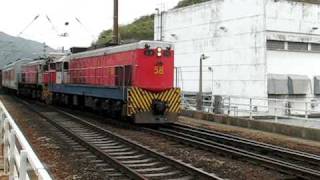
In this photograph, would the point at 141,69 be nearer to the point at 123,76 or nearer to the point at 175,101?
the point at 123,76

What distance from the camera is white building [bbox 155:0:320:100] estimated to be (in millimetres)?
39781

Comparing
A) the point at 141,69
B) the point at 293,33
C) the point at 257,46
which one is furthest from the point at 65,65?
the point at 293,33

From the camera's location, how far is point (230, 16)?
1671 inches

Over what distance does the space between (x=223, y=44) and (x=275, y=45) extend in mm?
4420

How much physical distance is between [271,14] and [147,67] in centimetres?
2195

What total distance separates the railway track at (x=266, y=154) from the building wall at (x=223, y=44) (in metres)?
22.3

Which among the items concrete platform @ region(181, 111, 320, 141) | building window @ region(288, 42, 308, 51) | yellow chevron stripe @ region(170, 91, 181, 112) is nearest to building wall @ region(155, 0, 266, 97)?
building window @ region(288, 42, 308, 51)

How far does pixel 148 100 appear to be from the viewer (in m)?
19.8

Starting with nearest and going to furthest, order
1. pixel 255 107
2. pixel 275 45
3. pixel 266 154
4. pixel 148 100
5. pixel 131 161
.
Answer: pixel 131 161, pixel 266 154, pixel 148 100, pixel 255 107, pixel 275 45

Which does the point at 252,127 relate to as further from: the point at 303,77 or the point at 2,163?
the point at 303,77

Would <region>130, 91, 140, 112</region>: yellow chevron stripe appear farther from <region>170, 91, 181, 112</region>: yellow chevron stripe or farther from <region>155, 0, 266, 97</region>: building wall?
<region>155, 0, 266, 97</region>: building wall

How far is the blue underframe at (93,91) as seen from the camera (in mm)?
20453

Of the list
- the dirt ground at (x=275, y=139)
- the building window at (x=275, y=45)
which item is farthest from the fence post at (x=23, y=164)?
the building window at (x=275, y=45)

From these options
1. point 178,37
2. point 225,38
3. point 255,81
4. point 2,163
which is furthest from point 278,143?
point 178,37
